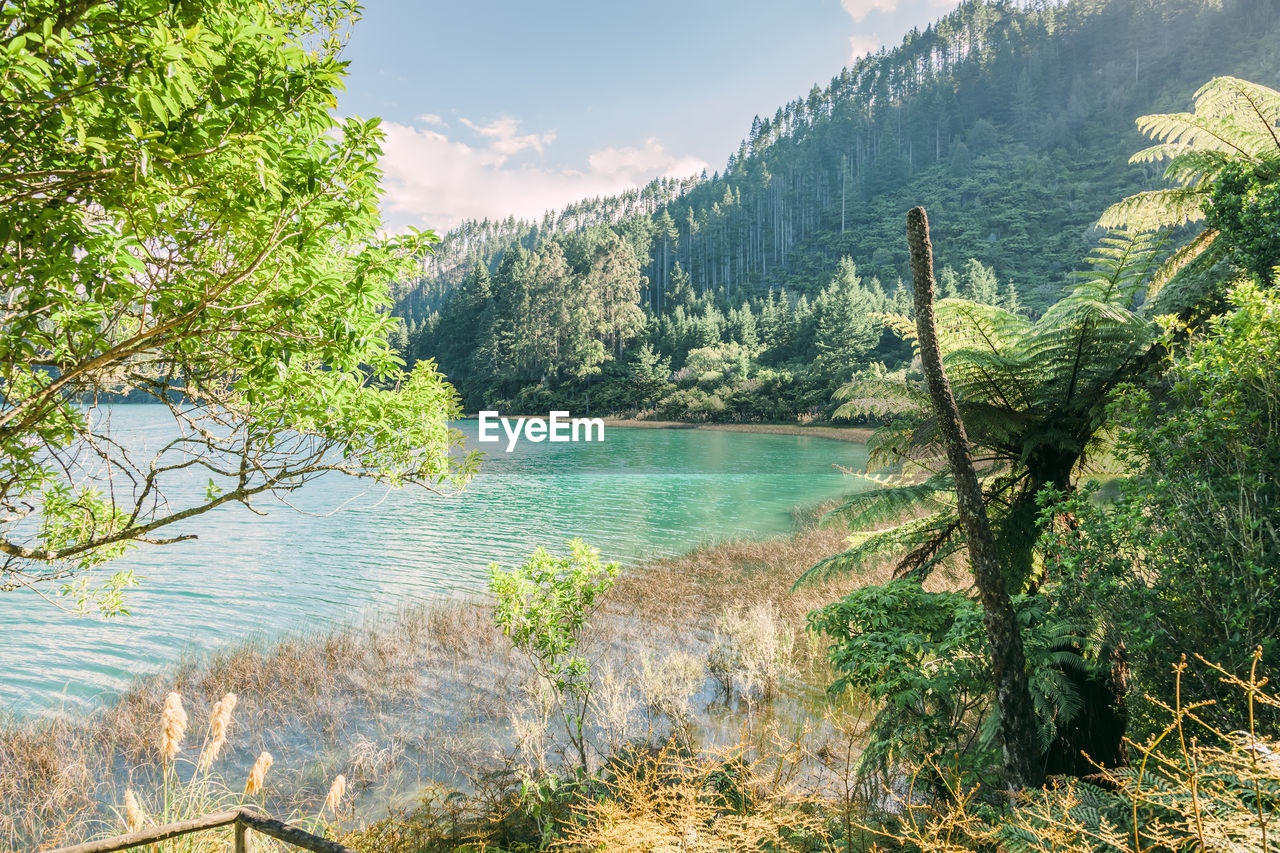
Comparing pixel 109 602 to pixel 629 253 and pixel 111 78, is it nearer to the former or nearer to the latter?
pixel 111 78

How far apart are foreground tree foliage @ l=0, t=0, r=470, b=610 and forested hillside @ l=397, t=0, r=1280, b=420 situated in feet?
144

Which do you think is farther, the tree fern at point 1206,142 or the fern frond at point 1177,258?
the fern frond at point 1177,258

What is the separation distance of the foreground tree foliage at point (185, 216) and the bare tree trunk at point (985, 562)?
2.79 metres

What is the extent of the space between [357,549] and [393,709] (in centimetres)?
961

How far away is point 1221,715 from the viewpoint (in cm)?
301

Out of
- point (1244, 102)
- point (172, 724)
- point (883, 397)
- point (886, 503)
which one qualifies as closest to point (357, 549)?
point (172, 724)

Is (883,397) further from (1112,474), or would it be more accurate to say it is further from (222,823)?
(222,823)

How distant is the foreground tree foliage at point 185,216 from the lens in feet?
6.13

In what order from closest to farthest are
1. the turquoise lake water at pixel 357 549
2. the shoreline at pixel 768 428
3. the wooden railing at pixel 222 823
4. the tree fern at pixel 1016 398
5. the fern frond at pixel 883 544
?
the wooden railing at pixel 222 823, the tree fern at pixel 1016 398, the fern frond at pixel 883 544, the turquoise lake water at pixel 357 549, the shoreline at pixel 768 428

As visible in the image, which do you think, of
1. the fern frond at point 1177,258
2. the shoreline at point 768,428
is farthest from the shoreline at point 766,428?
the fern frond at point 1177,258

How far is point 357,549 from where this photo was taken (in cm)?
1576

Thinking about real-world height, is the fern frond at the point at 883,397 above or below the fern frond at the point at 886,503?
above

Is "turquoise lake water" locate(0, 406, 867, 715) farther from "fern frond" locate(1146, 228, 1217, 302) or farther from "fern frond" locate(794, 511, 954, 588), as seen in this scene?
"fern frond" locate(1146, 228, 1217, 302)

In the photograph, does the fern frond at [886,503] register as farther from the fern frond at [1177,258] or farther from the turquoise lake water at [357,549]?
the turquoise lake water at [357,549]
